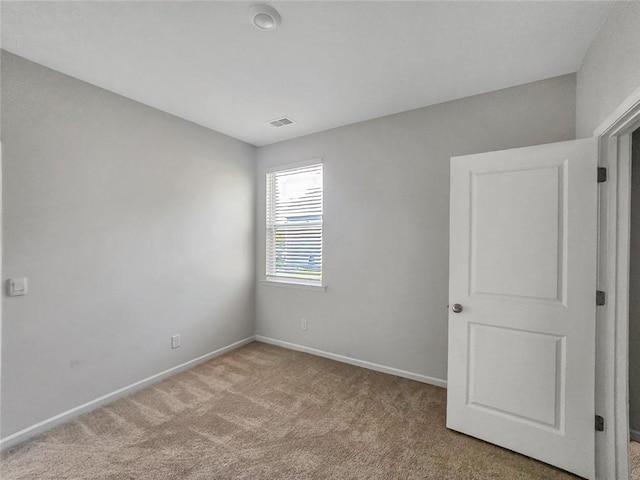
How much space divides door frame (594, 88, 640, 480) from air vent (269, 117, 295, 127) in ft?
8.12

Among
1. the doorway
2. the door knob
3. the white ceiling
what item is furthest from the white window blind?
the doorway

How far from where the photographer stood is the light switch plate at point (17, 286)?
1949 millimetres

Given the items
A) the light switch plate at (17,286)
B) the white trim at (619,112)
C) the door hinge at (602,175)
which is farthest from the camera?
the light switch plate at (17,286)

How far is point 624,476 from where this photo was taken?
5.27ft

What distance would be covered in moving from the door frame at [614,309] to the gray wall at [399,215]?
2.33 feet

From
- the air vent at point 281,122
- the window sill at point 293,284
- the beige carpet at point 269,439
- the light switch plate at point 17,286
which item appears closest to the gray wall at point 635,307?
the beige carpet at point 269,439

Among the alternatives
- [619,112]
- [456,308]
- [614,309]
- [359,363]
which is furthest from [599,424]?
[359,363]

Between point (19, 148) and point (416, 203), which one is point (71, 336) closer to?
point (19, 148)

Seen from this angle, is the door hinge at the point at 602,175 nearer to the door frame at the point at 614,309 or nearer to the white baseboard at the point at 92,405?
the door frame at the point at 614,309

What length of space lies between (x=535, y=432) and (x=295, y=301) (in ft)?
8.07

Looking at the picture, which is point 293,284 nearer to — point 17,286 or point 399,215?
point 399,215

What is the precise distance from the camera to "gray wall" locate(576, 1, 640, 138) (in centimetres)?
135

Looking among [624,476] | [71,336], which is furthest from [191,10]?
[624,476]

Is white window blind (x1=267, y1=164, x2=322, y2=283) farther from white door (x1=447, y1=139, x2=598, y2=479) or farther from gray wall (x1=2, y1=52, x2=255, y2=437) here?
white door (x1=447, y1=139, x2=598, y2=479)
